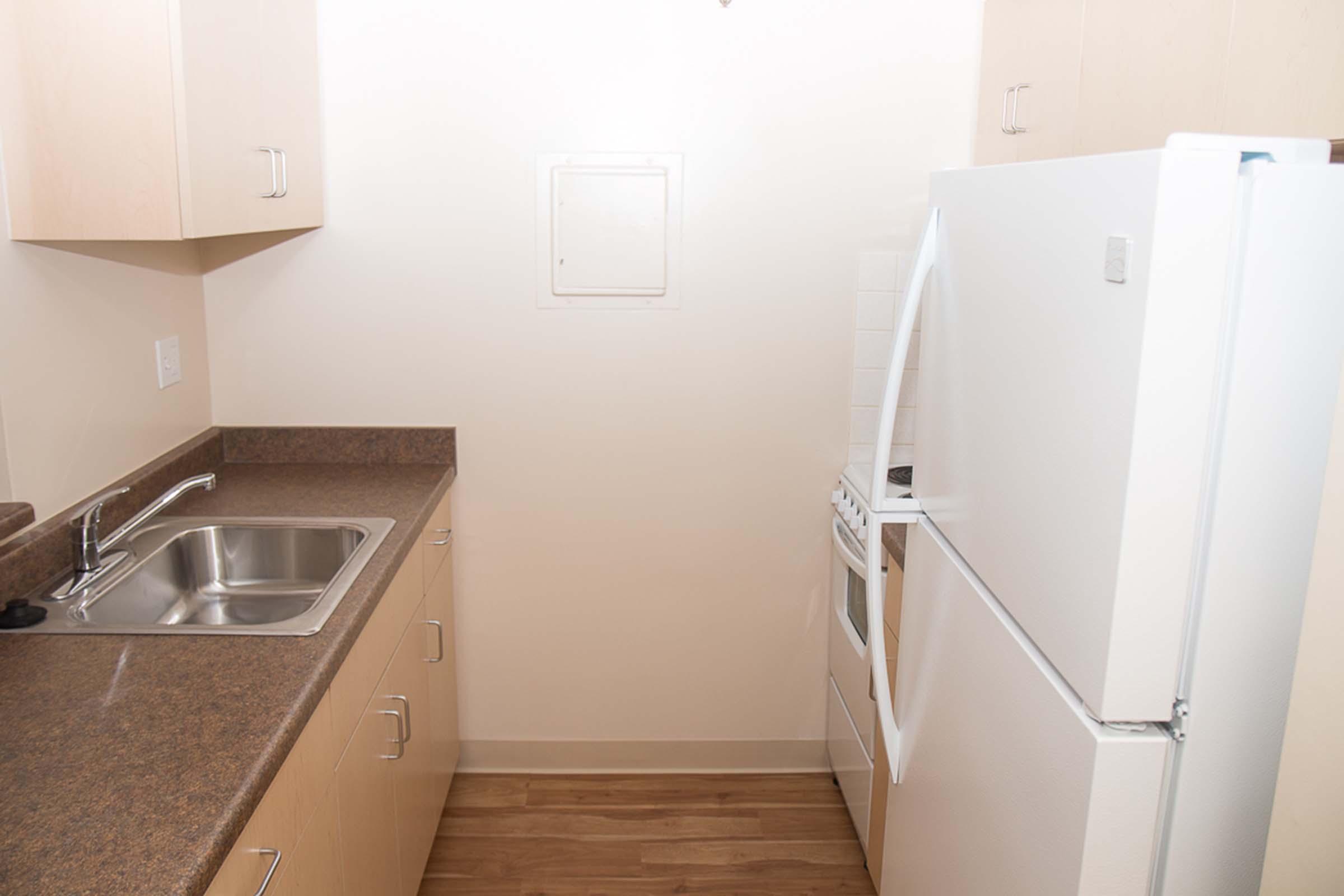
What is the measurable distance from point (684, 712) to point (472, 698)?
607mm

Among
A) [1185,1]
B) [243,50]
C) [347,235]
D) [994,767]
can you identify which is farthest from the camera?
[347,235]

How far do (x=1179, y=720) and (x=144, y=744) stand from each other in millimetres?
1253

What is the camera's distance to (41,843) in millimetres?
1173

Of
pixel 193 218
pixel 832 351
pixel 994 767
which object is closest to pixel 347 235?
pixel 193 218

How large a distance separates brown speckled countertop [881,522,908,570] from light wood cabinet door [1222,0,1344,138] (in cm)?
102

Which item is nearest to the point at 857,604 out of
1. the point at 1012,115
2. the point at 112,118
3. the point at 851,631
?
the point at 851,631

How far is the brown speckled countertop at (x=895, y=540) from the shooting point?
7.53 feet

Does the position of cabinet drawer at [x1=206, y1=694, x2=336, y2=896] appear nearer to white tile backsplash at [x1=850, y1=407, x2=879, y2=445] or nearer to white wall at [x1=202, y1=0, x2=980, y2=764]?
white wall at [x1=202, y1=0, x2=980, y2=764]

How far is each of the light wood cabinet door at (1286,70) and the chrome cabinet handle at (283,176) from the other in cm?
184

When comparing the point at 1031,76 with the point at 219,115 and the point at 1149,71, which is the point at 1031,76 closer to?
the point at 1149,71

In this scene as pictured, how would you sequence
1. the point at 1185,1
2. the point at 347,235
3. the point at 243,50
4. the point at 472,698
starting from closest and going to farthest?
1. the point at 1185,1
2. the point at 243,50
3. the point at 347,235
4. the point at 472,698

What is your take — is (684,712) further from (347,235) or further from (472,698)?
(347,235)

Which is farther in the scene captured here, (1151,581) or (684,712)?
(684,712)

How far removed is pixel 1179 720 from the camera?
1.19 meters
